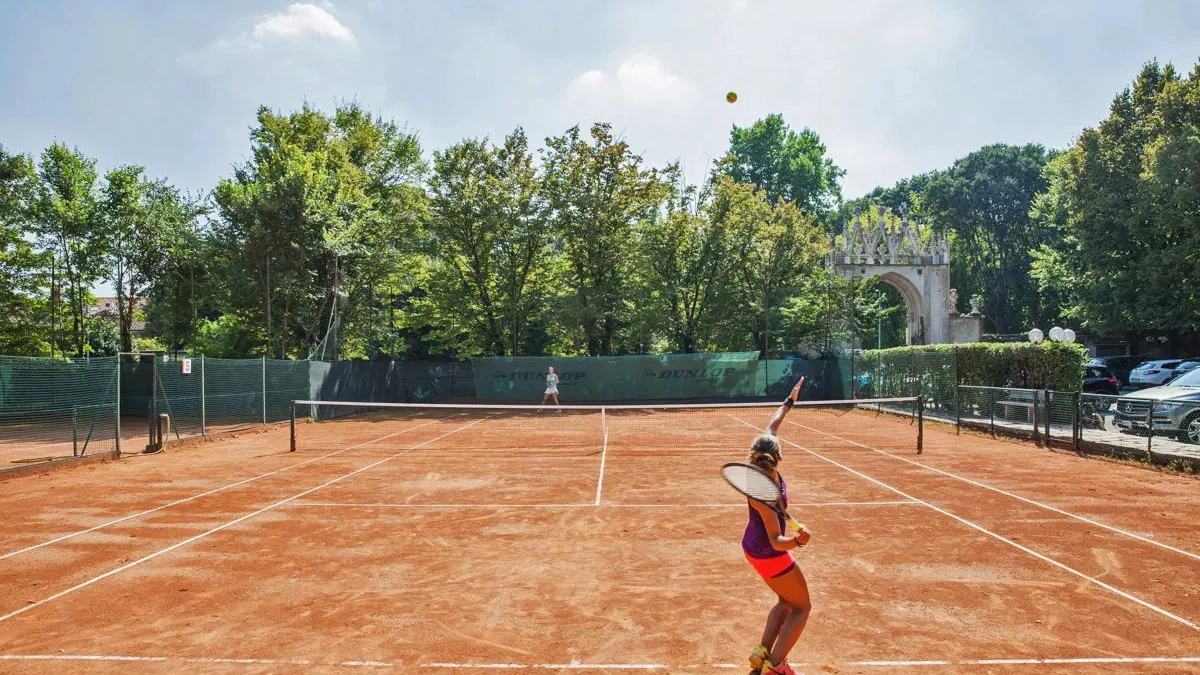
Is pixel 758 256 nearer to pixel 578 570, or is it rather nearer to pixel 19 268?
pixel 578 570

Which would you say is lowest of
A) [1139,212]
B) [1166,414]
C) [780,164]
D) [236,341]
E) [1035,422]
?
[1035,422]

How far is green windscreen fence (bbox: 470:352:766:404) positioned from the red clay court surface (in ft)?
57.6

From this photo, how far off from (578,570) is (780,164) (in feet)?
214

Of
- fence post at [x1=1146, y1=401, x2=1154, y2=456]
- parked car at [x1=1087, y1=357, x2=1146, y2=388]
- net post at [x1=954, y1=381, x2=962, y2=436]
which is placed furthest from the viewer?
parked car at [x1=1087, y1=357, x2=1146, y2=388]

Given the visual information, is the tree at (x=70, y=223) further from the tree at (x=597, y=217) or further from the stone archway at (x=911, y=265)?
the stone archway at (x=911, y=265)

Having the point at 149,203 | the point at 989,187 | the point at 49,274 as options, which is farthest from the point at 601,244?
the point at 989,187

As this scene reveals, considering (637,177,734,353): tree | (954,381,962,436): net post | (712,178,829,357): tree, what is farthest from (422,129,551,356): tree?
(954,381,962,436): net post

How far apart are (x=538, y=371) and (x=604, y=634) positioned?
85.1ft

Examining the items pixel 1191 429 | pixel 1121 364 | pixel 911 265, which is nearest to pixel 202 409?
pixel 1191 429

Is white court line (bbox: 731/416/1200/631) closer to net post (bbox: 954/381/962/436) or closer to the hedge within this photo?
net post (bbox: 954/381/962/436)

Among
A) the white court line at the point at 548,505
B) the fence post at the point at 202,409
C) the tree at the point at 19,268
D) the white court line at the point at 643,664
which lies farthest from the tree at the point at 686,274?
the white court line at the point at 643,664

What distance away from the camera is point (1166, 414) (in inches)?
578

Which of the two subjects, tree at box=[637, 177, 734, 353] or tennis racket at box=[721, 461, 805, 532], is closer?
tennis racket at box=[721, 461, 805, 532]

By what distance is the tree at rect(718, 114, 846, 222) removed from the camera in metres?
67.2
